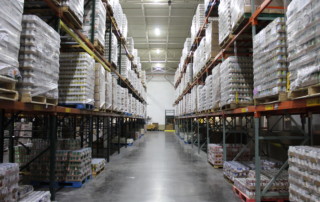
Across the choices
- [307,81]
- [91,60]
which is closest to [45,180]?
[91,60]

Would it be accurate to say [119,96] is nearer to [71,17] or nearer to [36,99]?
[71,17]

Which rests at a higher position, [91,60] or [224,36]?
[224,36]

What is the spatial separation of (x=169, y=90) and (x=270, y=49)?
2997 cm

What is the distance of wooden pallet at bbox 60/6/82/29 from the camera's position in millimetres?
A: 4848

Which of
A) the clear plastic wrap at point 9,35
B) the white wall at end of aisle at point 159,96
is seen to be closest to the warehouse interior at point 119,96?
the clear plastic wrap at point 9,35

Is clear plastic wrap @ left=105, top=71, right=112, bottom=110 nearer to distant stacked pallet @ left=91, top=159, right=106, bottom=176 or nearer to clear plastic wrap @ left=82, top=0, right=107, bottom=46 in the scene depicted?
clear plastic wrap @ left=82, top=0, right=107, bottom=46

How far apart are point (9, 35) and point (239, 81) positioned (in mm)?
4575

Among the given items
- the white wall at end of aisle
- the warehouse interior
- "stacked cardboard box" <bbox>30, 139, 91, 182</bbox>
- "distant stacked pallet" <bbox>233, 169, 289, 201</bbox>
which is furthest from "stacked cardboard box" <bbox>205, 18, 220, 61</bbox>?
the white wall at end of aisle

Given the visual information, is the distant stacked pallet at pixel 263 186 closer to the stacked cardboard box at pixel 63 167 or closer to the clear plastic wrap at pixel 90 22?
the stacked cardboard box at pixel 63 167

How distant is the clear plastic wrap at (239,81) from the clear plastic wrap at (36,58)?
3747mm

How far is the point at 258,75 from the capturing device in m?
4.62

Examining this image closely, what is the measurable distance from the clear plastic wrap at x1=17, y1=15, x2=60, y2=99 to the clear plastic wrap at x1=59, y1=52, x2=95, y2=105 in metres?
1.39

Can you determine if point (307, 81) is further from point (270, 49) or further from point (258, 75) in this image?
point (258, 75)

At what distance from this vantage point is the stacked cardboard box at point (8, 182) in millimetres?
3026
